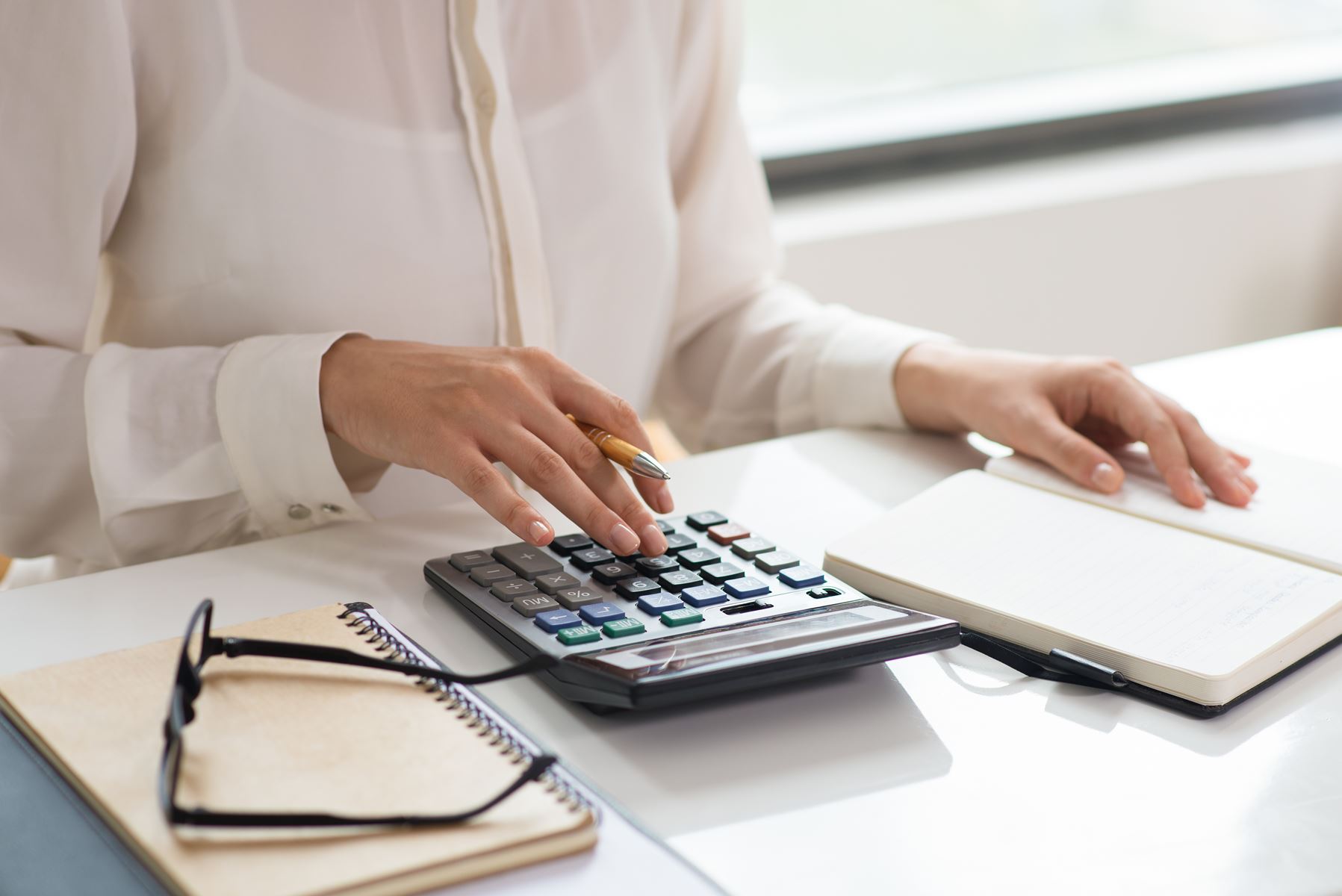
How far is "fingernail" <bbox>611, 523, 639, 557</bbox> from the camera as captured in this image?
1.93ft

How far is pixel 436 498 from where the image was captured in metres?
0.93

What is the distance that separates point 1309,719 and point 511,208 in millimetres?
603

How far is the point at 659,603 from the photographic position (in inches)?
21.3

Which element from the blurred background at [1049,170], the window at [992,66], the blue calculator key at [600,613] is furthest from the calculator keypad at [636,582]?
the window at [992,66]

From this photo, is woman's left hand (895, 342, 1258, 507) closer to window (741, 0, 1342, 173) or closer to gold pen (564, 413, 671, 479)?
gold pen (564, 413, 671, 479)

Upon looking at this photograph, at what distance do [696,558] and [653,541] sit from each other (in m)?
0.02

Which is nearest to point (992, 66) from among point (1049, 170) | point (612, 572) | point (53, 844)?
point (1049, 170)

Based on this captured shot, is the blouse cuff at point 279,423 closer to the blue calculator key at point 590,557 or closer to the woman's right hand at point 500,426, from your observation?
the woman's right hand at point 500,426

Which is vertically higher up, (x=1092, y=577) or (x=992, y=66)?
(x=992, y=66)

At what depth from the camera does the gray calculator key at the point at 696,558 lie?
0.59 meters

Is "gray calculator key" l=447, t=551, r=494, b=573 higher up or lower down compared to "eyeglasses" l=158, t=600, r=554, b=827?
lower down

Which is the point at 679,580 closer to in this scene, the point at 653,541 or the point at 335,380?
the point at 653,541

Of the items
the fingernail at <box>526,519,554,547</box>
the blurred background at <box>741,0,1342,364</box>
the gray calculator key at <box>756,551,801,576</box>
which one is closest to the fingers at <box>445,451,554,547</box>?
the fingernail at <box>526,519,554,547</box>

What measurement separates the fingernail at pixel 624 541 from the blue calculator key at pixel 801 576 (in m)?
0.07
